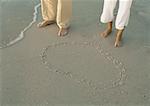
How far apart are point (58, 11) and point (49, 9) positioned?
218 millimetres

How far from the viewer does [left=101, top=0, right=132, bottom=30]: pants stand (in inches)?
138

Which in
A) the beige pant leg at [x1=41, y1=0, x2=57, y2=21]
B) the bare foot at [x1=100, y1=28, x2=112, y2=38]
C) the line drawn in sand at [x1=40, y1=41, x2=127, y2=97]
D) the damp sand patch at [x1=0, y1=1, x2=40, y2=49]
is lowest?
the line drawn in sand at [x1=40, y1=41, x2=127, y2=97]

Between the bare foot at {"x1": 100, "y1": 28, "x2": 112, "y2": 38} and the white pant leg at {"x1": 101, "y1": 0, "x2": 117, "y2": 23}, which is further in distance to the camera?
the bare foot at {"x1": 100, "y1": 28, "x2": 112, "y2": 38}

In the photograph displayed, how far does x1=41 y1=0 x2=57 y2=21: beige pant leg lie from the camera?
390 cm

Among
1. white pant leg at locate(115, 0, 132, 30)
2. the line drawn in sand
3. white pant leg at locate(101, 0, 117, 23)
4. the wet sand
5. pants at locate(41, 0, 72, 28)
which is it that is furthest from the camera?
pants at locate(41, 0, 72, 28)

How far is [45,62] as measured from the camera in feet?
11.2

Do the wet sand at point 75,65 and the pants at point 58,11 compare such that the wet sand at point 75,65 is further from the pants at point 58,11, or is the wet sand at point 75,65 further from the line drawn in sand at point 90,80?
the pants at point 58,11

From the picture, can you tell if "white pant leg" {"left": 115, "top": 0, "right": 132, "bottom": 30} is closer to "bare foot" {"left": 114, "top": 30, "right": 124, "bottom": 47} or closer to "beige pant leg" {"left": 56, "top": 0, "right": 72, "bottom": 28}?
"bare foot" {"left": 114, "top": 30, "right": 124, "bottom": 47}

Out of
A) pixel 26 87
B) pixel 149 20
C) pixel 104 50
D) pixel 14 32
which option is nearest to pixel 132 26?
pixel 149 20

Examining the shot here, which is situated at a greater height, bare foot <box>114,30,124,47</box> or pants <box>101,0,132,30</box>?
pants <box>101,0,132,30</box>

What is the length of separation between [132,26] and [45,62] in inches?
57.5

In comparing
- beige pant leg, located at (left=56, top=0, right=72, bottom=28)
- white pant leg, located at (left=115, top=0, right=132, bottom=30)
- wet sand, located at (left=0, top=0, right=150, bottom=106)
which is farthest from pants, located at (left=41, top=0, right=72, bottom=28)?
white pant leg, located at (left=115, top=0, right=132, bottom=30)

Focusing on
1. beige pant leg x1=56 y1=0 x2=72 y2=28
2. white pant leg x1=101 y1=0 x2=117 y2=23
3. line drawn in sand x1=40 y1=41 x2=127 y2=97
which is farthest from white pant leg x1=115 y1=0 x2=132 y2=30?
beige pant leg x1=56 y1=0 x2=72 y2=28

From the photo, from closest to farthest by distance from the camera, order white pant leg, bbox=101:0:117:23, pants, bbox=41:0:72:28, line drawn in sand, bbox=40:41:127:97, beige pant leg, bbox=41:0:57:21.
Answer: line drawn in sand, bbox=40:41:127:97 → white pant leg, bbox=101:0:117:23 → pants, bbox=41:0:72:28 → beige pant leg, bbox=41:0:57:21
